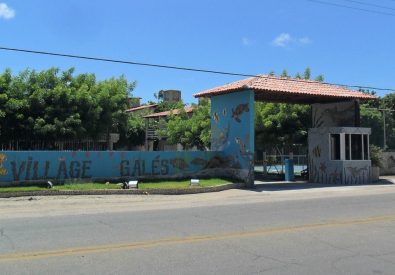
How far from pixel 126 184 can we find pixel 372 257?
14.0m

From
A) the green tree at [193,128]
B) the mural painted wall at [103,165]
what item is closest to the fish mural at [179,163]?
the mural painted wall at [103,165]

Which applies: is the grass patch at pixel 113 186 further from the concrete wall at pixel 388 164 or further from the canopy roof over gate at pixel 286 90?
the concrete wall at pixel 388 164

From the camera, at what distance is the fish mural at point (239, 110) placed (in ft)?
78.6

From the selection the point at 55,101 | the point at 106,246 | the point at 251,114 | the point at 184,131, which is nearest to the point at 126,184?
the point at 251,114

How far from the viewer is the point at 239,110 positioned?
24.5 meters

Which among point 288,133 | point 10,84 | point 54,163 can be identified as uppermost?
point 10,84

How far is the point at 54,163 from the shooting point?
2089 cm

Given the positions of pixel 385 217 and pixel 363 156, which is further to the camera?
pixel 363 156

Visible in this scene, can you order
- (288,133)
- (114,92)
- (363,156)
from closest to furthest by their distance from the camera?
(363,156) → (288,133) → (114,92)

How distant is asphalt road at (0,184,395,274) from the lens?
6.96 m

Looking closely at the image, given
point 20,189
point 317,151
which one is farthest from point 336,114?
point 20,189

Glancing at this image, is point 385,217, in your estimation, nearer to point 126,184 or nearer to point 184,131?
point 126,184

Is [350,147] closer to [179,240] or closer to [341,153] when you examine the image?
[341,153]

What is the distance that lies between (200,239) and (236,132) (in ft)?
52.4
